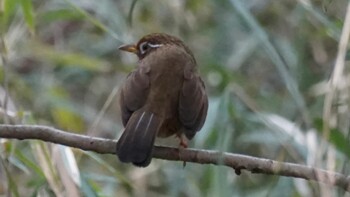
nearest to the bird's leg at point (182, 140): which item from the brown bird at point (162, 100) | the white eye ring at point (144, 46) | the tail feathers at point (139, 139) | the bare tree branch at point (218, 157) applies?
the brown bird at point (162, 100)

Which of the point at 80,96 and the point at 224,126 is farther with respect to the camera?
the point at 80,96

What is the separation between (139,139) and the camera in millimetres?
4062

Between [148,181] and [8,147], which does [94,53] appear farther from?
[8,147]

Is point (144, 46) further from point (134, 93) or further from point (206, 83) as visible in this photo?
point (206, 83)

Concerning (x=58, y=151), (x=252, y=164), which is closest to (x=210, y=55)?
(x=58, y=151)

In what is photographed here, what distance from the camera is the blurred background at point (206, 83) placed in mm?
4508

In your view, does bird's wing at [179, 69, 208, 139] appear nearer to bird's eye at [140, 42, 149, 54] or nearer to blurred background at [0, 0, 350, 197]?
blurred background at [0, 0, 350, 197]

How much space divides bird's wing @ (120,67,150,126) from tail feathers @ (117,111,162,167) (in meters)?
0.05

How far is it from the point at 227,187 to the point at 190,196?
5.19 feet

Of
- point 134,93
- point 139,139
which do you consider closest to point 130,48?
point 134,93

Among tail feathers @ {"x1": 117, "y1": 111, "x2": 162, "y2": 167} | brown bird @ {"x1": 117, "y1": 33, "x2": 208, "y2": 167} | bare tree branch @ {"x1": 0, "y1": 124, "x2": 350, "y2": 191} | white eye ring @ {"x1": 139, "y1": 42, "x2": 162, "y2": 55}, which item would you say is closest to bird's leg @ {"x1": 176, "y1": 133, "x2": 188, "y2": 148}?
brown bird @ {"x1": 117, "y1": 33, "x2": 208, "y2": 167}

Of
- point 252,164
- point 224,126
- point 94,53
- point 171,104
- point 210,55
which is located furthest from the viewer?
point 94,53

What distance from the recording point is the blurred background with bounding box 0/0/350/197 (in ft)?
14.8

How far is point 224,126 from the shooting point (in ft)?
15.3
